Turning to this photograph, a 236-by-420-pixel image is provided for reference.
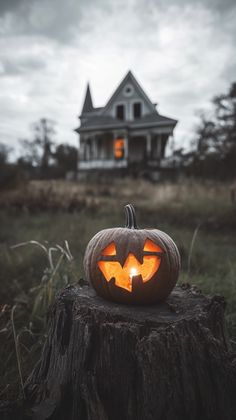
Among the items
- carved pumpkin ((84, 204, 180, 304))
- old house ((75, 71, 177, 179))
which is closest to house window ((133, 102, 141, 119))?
old house ((75, 71, 177, 179))

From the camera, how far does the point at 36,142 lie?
145ft

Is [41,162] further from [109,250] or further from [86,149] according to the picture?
[109,250]

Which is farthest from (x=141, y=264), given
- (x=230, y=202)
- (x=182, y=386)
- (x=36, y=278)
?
(x=230, y=202)

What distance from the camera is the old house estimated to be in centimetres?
2081

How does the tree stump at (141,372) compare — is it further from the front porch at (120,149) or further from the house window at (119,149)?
the house window at (119,149)

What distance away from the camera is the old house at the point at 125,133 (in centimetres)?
2081

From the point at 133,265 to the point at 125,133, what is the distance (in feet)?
68.2

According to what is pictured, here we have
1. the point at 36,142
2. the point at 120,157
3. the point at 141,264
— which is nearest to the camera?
the point at 141,264

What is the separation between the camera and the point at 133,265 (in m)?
1.68

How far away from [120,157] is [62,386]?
21677mm

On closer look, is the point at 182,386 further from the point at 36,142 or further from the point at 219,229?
the point at 36,142

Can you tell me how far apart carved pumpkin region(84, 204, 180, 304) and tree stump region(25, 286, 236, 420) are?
0.18 metres

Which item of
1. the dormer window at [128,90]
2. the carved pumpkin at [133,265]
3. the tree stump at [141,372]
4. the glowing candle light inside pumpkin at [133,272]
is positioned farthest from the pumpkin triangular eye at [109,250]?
the dormer window at [128,90]

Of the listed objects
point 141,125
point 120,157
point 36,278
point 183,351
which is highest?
point 141,125
